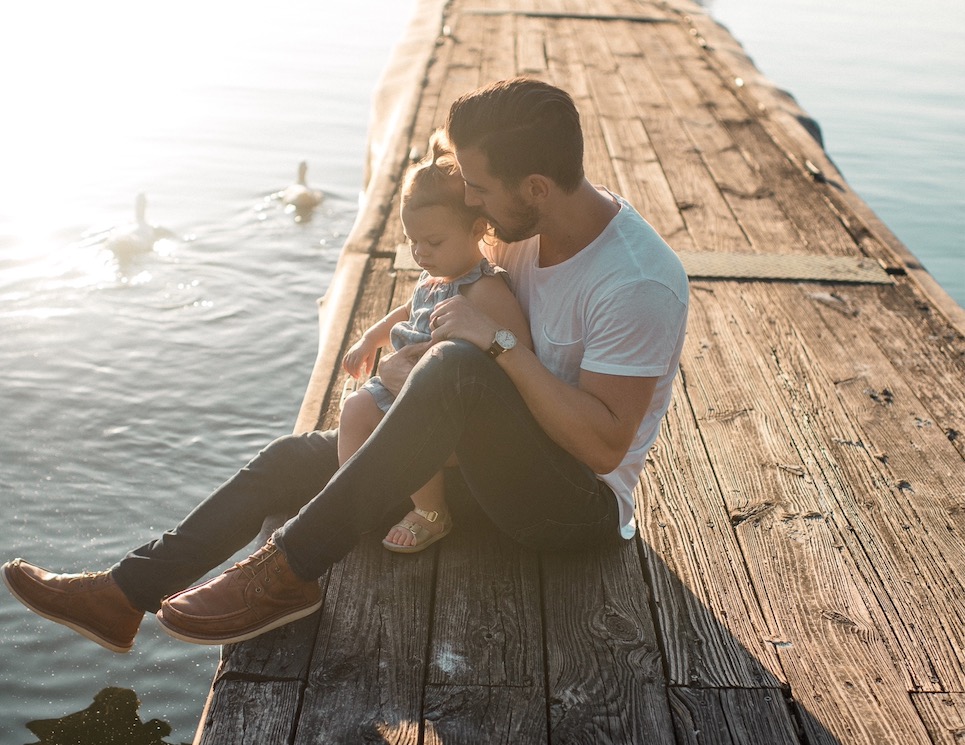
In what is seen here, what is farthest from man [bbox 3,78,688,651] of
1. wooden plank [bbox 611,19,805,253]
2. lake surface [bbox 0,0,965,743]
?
wooden plank [bbox 611,19,805,253]

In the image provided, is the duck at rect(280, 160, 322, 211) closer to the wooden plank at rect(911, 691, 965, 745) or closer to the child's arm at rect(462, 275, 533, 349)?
the child's arm at rect(462, 275, 533, 349)

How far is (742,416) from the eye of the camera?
12.2 feet

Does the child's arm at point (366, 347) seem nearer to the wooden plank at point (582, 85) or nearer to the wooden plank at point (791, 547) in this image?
the wooden plank at point (791, 547)

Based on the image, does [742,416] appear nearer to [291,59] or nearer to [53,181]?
[53,181]

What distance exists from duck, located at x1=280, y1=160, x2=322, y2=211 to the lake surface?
0.12 meters

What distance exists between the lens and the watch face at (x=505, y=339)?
2.57 meters

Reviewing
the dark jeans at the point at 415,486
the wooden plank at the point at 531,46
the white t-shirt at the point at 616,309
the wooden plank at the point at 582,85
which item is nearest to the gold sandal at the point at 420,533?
the dark jeans at the point at 415,486

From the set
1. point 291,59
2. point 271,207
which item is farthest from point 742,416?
point 291,59

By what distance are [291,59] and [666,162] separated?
8.95 m

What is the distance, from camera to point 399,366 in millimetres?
2758

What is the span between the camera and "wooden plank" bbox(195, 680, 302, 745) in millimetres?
2311

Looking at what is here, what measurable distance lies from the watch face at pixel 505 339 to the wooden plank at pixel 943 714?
122 cm

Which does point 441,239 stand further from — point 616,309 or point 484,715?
point 484,715

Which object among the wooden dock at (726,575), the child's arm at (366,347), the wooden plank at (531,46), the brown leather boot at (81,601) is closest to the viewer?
the wooden dock at (726,575)
